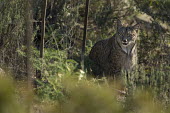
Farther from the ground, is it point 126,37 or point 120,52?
point 126,37

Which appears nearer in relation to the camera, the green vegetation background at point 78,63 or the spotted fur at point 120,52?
the green vegetation background at point 78,63

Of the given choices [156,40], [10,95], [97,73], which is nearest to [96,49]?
[97,73]

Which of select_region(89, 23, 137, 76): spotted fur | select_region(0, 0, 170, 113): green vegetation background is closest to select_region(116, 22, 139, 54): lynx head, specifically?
select_region(89, 23, 137, 76): spotted fur

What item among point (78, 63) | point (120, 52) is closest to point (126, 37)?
point (120, 52)

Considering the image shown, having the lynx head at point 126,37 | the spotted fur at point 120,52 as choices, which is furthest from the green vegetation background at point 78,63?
the lynx head at point 126,37

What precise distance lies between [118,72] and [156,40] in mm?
1620

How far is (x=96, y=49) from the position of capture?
827 centimetres

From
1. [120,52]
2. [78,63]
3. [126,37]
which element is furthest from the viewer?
[120,52]

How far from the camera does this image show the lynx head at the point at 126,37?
7.68 meters

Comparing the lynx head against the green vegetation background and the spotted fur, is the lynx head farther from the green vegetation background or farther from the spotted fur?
the green vegetation background

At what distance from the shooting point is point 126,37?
303 inches

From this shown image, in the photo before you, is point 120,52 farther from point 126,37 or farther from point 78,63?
point 78,63

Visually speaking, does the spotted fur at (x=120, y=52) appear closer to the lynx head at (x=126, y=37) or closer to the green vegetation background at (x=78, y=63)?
the lynx head at (x=126, y=37)

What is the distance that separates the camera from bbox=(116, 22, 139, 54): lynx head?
7.68m
